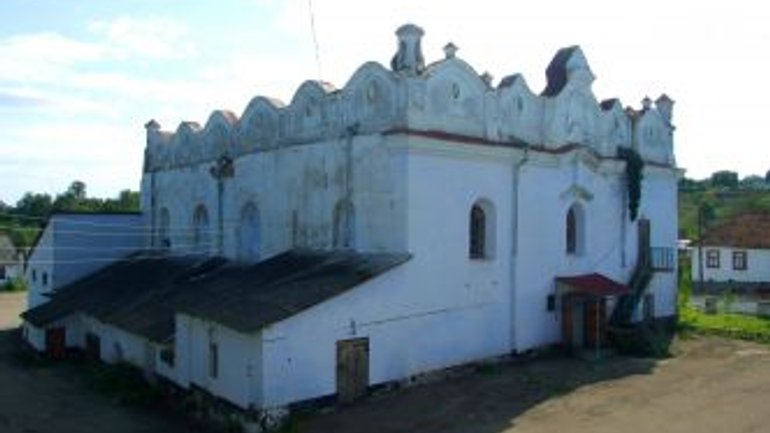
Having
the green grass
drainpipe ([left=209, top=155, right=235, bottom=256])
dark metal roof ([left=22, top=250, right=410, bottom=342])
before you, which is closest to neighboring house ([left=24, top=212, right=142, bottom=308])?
dark metal roof ([left=22, top=250, right=410, bottom=342])

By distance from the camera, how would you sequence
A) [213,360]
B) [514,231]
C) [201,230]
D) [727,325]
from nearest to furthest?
1. [213,360]
2. [514,231]
3. [201,230]
4. [727,325]

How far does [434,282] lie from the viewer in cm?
2111

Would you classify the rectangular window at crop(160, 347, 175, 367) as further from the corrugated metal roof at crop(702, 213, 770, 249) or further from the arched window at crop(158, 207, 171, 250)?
the corrugated metal roof at crop(702, 213, 770, 249)

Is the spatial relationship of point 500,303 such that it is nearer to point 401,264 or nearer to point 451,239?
point 451,239

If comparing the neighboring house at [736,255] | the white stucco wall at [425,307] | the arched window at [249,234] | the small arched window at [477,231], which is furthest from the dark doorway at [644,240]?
the neighboring house at [736,255]

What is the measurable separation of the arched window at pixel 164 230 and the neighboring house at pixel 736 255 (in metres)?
29.6

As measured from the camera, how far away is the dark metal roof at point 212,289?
1877cm

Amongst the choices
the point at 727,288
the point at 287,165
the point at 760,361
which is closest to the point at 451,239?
the point at 287,165

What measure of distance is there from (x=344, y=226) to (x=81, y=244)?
46.0 ft

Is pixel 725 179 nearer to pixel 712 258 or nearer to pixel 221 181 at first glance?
pixel 712 258

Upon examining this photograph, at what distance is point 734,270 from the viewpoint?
48.6 metres

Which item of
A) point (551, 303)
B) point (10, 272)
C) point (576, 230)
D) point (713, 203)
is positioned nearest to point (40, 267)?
point (551, 303)

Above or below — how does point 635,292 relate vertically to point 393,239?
below

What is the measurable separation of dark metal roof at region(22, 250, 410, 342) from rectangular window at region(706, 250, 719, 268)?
103ft
